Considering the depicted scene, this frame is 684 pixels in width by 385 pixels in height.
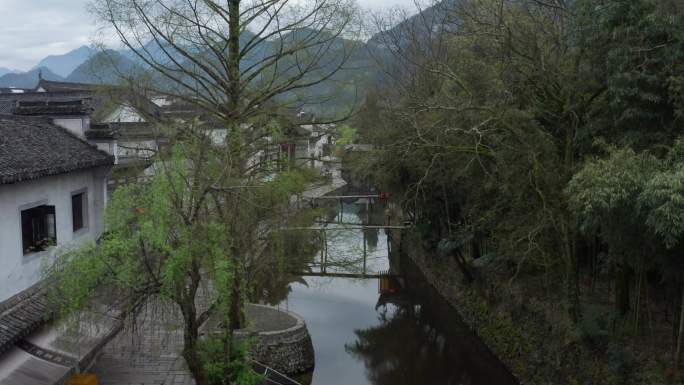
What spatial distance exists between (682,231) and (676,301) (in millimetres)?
4237

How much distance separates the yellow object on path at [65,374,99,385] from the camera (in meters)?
10.8

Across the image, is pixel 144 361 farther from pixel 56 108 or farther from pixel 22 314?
pixel 56 108

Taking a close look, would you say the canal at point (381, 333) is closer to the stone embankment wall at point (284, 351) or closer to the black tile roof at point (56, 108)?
the stone embankment wall at point (284, 351)

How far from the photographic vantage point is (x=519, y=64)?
12.3 metres

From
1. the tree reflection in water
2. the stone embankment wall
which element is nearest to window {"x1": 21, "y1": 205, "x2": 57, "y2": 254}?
the stone embankment wall

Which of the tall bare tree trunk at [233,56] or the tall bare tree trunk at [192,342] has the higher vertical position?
the tall bare tree trunk at [233,56]

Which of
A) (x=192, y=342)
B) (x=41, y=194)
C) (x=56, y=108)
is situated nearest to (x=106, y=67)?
(x=56, y=108)

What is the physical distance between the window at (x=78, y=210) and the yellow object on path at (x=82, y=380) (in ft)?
13.2

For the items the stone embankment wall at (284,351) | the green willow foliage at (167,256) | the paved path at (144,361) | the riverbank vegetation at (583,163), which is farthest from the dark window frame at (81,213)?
the riverbank vegetation at (583,163)

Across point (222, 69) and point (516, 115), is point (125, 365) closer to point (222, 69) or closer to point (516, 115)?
point (222, 69)

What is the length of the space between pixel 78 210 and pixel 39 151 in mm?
2240

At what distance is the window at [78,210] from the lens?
13.8 meters

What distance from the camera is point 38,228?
1202 cm

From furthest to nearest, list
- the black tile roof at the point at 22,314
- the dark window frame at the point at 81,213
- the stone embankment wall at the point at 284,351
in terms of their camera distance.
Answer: the stone embankment wall at the point at 284,351
the dark window frame at the point at 81,213
the black tile roof at the point at 22,314
